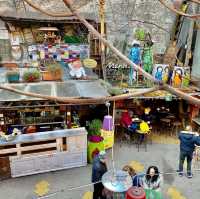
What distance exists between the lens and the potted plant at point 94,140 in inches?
441

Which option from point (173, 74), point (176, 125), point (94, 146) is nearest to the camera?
point (94, 146)

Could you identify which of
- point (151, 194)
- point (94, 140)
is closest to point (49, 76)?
point (94, 140)

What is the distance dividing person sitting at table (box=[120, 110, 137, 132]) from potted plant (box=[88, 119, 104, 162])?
1758 millimetres

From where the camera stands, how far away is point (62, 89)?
460 inches

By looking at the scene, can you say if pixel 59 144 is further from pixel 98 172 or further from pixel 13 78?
pixel 13 78

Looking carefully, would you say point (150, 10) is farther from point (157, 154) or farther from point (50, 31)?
point (157, 154)

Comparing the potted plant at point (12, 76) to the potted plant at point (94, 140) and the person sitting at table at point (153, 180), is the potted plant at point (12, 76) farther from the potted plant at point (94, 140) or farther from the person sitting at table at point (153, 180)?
the person sitting at table at point (153, 180)

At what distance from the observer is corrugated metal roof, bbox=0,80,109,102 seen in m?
10.7

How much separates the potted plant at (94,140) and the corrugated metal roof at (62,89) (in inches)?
53.6

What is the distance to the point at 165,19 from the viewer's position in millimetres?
19891

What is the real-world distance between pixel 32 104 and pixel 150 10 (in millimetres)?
12447

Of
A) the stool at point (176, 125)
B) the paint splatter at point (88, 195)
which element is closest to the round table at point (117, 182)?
the paint splatter at point (88, 195)

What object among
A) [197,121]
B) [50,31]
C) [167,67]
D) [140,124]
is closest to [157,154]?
[140,124]

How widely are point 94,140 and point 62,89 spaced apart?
8.37 feet
